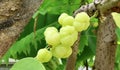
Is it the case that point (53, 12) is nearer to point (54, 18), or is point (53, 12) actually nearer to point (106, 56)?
point (54, 18)

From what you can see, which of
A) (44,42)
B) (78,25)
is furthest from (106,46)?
(44,42)

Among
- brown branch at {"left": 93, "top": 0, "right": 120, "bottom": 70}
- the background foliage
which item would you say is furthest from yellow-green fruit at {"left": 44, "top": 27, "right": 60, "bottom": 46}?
the background foliage

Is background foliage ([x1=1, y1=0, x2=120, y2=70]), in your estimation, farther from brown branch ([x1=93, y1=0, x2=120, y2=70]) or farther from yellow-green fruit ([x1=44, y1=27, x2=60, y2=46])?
yellow-green fruit ([x1=44, y1=27, x2=60, y2=46])

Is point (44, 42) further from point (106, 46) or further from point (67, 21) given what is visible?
point (67, 21)

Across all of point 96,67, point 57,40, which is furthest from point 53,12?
point 57,40

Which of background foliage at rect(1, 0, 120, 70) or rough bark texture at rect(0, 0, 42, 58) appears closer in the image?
rough bark texture at rect(0, 0, 42, 58)

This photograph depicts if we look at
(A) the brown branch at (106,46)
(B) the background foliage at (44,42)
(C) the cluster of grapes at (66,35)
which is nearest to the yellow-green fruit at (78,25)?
(C) the cluster of grapes at (66,35)

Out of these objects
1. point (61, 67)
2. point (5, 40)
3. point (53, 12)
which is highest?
point (5, 40)
